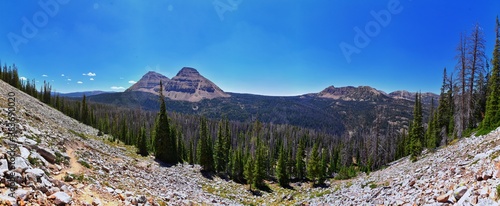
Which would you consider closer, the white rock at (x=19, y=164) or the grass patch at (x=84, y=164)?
the white rock at (x=19, y=164)

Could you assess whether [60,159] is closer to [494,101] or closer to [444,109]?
[494,101]

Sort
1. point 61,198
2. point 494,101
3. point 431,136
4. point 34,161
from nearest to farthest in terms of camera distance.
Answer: point 61,198, point 34,161, point 494,101, point 431,136

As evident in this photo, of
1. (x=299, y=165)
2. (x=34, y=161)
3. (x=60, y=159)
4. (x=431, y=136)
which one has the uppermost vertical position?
(x=34, y=161)

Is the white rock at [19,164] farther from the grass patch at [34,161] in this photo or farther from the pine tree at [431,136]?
the pine tree at [431,136]

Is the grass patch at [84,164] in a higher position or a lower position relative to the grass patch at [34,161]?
lower

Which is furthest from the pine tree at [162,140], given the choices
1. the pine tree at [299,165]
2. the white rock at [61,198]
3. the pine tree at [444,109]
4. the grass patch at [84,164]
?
the pine tree at [444,109]

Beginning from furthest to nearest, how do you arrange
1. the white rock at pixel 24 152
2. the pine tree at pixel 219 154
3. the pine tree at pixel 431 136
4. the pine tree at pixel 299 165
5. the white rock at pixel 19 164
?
the pine tree at pixel 299 165 < the pine tree at pixel 219 154 < the pine tree at pixel 431 136 < the white rock at pixel 24 152 < the white rock at pixel 19 164

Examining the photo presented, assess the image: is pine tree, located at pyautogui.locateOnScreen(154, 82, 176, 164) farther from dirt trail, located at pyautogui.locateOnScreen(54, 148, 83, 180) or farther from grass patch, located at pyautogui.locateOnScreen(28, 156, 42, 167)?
grass patch, located at pyautogui.locateOnScreen(28, 156, 42, 167)

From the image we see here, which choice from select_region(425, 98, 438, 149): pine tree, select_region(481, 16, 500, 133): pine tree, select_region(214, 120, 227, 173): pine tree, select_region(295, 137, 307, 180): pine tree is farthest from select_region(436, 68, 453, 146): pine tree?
select_region(214, 120, 227, 173): pine tree

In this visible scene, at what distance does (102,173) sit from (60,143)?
5167 millimetres

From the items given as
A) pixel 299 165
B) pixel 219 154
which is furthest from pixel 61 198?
pixel 299 165

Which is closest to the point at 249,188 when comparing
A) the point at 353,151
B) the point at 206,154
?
the point at 206,154

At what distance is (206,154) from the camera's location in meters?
54.9

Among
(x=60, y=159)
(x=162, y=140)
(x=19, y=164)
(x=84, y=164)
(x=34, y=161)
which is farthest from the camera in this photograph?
(x=162, y=140)
